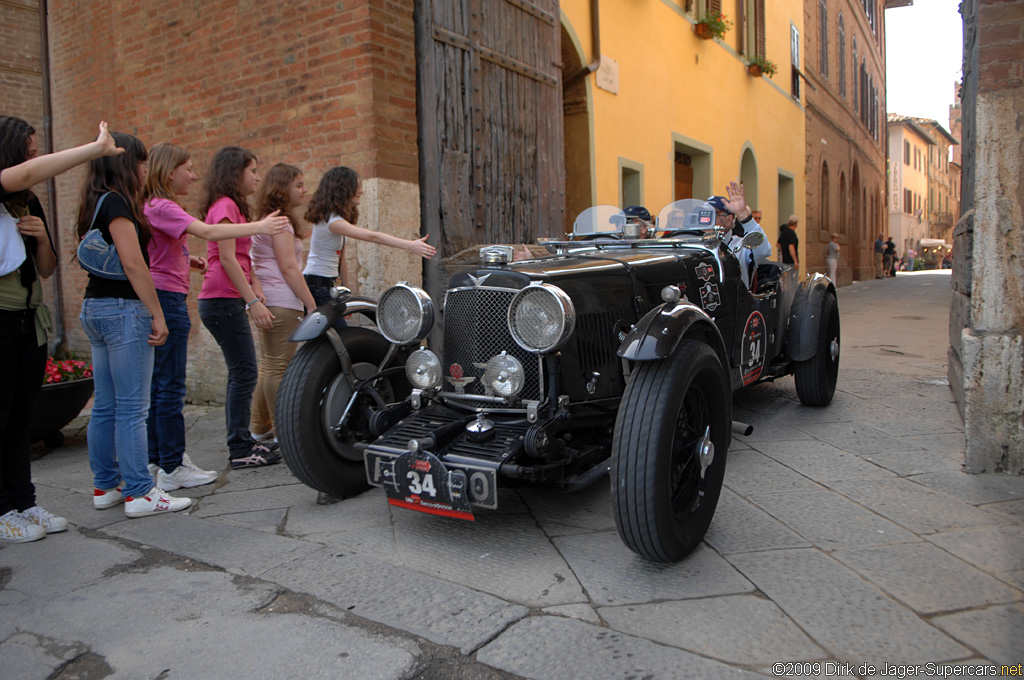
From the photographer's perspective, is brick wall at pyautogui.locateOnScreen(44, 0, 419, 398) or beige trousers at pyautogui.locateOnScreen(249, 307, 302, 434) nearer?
beige trousers at pyautogui.locateOnScreen(249, 307, 302, 434)

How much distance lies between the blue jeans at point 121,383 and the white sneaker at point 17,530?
0.38m

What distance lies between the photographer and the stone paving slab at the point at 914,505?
119 inches

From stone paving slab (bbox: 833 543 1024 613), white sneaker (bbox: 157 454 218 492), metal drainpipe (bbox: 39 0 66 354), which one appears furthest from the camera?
metal drainpipe (bbox: 39 0 66 354)

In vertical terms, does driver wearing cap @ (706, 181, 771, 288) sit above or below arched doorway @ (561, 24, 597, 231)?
below

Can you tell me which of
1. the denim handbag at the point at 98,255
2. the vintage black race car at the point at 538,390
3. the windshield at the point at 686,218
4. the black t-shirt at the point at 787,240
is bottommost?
the vintage black race car at the point at 538,390

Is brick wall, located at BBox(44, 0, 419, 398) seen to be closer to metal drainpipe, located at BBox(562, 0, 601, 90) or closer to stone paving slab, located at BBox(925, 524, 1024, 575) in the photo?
metal drainpipe, located at BBox(562, 0, 601, 90)

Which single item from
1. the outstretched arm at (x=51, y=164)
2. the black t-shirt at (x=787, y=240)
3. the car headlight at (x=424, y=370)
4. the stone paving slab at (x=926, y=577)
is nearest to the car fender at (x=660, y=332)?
the car headlight at (x=424, y=370)

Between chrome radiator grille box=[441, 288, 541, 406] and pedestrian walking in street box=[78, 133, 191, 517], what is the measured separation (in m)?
1.32

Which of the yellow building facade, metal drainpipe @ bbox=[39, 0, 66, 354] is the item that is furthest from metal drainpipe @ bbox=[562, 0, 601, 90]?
metal drainpipe @ bbox=[39, 0, 66, 354]

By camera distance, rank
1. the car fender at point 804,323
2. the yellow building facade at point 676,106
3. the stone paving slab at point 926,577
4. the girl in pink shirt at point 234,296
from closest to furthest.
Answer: the stone paving slab at point 926,577 → the girl in pink shirt at point 234,296 → the car fender at point 804,323 → the yellow building facade at point 676,106

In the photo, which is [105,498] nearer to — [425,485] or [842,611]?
[425,485]

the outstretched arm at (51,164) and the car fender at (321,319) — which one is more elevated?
the outstretched arm at (51,164)

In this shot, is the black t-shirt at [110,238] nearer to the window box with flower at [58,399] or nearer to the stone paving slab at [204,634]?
the stone paving slab at [204,634]

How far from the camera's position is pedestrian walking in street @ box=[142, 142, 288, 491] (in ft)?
11.6
